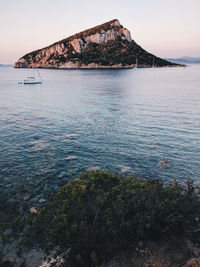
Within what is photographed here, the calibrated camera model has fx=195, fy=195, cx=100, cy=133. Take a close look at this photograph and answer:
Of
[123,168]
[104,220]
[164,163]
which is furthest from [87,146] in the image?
[104,220]

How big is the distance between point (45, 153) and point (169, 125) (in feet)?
91.7

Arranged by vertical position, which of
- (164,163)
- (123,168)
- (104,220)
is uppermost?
(104,220)

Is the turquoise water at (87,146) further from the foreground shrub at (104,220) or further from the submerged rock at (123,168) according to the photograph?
the foreground shrub at (104,220)

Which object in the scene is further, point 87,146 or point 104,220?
point 87,146

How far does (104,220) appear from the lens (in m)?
12.0

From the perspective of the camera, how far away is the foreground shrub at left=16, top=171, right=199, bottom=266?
11414 mm

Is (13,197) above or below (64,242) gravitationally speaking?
below

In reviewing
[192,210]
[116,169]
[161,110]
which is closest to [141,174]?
[116,169]

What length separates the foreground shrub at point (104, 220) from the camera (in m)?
11.4

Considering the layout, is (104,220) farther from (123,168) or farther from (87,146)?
(87,146)

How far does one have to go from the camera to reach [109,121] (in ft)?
159

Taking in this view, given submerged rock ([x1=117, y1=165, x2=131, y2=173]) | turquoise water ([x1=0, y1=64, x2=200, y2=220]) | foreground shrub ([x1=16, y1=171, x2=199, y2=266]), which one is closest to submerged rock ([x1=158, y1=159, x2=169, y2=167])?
turquoise water ([x1=0, y1=64, x2=200, y2=220])

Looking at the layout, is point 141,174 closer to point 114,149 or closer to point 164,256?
point 114,149

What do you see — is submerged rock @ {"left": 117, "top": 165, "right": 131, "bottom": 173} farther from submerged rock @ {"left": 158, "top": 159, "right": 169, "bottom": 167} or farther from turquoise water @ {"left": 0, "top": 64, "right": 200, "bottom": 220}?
submerged rock @ {"left": 158, "top": 159, "right": 169, "bottom": 167}
